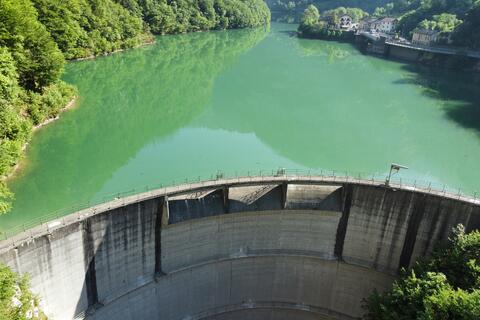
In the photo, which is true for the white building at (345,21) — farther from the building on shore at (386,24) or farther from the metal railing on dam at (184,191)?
the metal railing on dam at (184,191)

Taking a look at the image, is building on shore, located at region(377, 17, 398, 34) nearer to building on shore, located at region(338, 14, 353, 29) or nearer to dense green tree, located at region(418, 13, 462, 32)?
building on shore, located at region(338, 14, 353, 29)

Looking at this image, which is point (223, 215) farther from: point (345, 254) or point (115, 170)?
point (115, 170)

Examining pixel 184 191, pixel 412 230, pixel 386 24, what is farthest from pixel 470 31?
pixel 184 191

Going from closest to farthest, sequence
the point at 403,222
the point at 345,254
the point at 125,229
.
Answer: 1. the point at 125,229
2. the point at 403,222
3. the point at 345,254

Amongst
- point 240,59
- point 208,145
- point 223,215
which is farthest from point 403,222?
point 240,59

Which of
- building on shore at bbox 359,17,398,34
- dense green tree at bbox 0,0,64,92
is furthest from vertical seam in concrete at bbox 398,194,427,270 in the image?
building on shore at bbox 359,17,398,34

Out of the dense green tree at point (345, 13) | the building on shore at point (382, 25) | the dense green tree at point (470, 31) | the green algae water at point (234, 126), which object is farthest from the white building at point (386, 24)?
the green algae water at point (234, 126)
